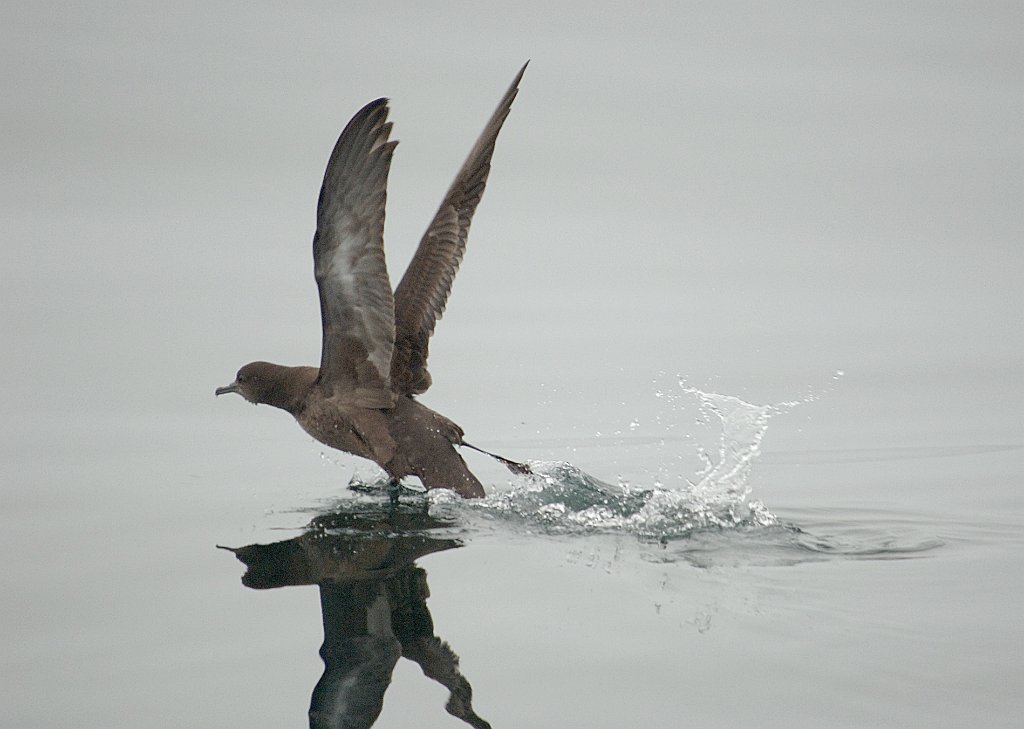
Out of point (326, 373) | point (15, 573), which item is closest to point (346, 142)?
point (326, 373)

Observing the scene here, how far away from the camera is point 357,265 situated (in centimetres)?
618

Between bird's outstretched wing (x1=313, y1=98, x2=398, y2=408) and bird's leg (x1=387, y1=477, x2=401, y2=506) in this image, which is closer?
bird's outstretched wing (x1=313, y1=98, x2=398, y2=408)

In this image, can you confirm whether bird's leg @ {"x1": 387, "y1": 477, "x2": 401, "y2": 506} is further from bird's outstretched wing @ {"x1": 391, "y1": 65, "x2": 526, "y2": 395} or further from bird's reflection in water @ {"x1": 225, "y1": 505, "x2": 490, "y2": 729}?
bird's outstretched wing @ {"x1": 391, "y1": 65, "x2": 526, "y2": 395}

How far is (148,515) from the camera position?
6.30 metres

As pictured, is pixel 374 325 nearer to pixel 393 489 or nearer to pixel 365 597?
pixel 393 489

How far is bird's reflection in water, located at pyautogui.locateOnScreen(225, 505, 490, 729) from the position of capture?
3889 millimetres

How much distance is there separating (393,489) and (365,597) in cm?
203

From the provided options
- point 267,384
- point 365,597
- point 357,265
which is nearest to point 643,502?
point 357,265

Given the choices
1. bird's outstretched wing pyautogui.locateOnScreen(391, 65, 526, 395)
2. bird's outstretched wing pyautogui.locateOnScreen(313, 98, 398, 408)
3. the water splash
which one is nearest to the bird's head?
bird's outstretched wing pyautogui.locateOnScreen(313, 98, 398, 408)

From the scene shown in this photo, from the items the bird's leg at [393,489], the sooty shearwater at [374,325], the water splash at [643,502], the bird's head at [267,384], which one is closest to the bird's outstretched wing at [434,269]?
the sooty shearwater at [374,325]

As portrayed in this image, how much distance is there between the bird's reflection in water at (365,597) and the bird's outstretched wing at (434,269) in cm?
99

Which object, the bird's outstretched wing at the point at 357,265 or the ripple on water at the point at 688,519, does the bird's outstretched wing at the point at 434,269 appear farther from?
the ripple on water at the point at 688,519

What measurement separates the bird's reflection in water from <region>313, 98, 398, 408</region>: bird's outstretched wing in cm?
74

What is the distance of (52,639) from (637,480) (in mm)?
3685
